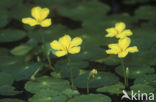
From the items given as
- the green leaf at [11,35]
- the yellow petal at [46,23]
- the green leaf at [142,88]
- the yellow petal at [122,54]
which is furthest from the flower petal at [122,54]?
the green leaf at [11,35]

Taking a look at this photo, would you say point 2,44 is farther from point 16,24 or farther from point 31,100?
point 31,100

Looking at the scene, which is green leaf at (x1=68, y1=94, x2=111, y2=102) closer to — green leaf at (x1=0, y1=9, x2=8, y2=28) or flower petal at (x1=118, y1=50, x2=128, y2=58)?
flower petal at (x1=118, y1=50, x2=128, y2=58)

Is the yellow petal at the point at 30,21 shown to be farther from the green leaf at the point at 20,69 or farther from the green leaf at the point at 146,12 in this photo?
the green leaf at the point at 146,12

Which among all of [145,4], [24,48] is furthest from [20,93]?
[145,4]

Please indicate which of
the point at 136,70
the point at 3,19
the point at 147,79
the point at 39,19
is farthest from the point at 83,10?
the point at 147,79

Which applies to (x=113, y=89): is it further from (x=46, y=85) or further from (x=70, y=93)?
(x=46, y=85)

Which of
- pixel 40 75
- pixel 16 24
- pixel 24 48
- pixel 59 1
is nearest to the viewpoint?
pixel 40 75
